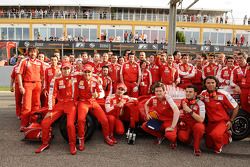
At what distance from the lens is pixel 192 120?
4754 millimetres

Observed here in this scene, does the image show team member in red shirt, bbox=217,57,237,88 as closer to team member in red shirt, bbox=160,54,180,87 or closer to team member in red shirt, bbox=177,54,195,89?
team member in red shirt, bbox=177,54,195,89

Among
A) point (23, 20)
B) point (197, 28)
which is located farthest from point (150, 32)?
point (23, 20)

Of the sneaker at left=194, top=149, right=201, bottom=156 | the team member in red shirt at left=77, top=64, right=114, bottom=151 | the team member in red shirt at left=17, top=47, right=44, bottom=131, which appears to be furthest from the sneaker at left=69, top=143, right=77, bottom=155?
the sneaker at left=194, top=149, right=201, bottom=156

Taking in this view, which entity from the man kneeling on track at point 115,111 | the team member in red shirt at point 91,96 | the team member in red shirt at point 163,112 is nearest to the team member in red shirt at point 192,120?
the team member in red shirt at point 163,112

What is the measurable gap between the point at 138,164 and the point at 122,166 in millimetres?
245

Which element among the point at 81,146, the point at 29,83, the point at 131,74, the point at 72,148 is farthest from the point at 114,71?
the point at 72,148

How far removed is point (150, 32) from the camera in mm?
37375

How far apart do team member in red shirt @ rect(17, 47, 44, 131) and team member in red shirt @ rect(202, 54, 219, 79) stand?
408 centimetres

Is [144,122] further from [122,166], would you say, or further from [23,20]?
[23,20]

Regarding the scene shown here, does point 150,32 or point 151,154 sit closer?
point 151,154

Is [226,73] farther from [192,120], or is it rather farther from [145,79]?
[192,120]

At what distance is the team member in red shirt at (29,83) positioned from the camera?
224 inches

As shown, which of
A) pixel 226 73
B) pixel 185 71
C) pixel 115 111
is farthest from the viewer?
pixel 185 71

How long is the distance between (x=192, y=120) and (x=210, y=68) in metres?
2.85
